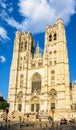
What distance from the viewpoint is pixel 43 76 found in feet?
196

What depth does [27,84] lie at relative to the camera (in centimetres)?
6169

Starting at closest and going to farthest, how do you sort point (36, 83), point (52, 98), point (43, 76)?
point (52, 98)
point (43, 76)
point (36, 83)

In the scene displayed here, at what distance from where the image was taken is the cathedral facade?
5530cm

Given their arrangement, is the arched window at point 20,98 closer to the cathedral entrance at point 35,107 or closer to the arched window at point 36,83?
the cathedral entrance at point 35,107

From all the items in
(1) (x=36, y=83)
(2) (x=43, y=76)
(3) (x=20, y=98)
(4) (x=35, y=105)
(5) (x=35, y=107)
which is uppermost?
(2) (x=43, y=76)

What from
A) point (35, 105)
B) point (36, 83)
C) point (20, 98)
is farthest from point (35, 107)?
point (36, 83)

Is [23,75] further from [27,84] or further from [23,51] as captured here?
[23,51]

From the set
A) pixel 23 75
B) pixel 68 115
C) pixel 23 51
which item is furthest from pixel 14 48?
pixel 68 115

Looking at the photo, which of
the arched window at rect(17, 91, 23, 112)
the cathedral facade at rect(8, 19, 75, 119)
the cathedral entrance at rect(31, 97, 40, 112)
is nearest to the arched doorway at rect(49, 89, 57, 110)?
the cathedral facade at rect(8, 19, 75, 119)

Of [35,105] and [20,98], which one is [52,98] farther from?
[20,98]

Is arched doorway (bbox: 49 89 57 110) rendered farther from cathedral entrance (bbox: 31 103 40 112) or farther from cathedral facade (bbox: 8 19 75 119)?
cathedral entrance (bbox: 31 103 40 112)

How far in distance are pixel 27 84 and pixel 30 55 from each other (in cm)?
1032

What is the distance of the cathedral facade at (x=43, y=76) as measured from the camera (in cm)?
5530

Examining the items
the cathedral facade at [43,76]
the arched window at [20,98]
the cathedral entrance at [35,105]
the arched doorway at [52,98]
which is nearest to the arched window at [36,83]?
the cathedral facade at [43,76]
